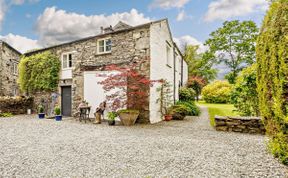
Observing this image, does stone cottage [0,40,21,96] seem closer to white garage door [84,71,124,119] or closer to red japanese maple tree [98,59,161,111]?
white garage door [84,71,124,119]

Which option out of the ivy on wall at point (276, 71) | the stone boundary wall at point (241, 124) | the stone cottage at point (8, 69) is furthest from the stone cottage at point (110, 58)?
the stone cottage at point (8, 69)

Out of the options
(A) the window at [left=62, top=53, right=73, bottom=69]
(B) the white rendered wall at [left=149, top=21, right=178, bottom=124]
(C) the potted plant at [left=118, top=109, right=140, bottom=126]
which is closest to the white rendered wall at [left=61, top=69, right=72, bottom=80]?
(A) the window at [left=62, top=53, right=73, bottom=69]

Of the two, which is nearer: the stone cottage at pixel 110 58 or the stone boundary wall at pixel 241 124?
the stone boundary wall at pixel 241 124

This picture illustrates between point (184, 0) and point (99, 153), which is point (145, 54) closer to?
point (184, 0)

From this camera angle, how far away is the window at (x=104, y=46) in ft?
36.8

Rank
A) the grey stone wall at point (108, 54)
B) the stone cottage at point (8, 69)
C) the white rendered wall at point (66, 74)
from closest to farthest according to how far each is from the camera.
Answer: the grey stone wall at point (108, 54), the white rendered wall at point (66, 74), the stone cottage at point (8, 69)

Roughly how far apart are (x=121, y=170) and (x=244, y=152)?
10.4ft

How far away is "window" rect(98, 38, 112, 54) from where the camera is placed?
11.2 m

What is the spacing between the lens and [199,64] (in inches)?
1236

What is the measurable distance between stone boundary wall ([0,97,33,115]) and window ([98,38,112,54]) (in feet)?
25.5

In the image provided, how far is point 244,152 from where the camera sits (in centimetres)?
480

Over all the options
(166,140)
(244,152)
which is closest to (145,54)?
(166,140)

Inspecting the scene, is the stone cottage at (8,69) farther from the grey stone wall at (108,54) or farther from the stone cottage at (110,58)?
the grey stone wall at (108,54)

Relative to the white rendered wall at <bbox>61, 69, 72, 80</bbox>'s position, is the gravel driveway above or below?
below
